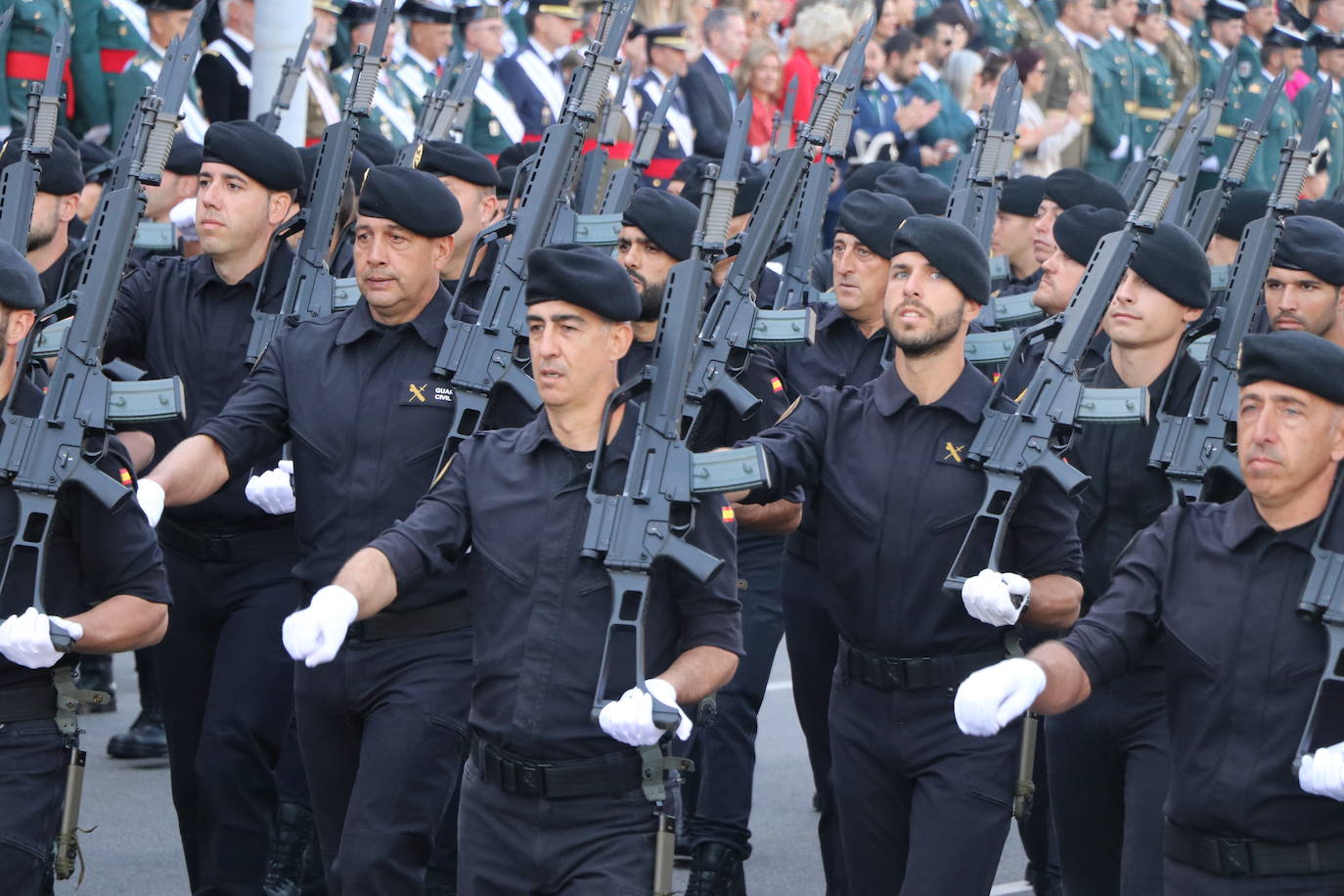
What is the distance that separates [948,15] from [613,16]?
8743 millimetres

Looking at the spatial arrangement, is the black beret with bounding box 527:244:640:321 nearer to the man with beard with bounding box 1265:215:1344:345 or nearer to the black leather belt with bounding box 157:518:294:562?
the black leather belt with bounding box 157:518:294:562

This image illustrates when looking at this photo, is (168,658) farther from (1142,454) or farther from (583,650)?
(1142,454)

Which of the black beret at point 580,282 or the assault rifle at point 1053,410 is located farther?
the assault rifle at point 1053,410

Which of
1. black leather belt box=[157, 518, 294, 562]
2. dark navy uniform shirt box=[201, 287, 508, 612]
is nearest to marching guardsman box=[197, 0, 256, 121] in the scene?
black leather belt box=[157, 518, 294, 562]

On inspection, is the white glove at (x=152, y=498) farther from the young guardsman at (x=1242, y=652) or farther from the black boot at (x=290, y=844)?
the young guardsman at (x=1242, y=652)

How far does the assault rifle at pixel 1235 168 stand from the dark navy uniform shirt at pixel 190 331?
3371 millimetres

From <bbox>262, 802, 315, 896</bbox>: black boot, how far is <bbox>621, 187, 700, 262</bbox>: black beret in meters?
2.14

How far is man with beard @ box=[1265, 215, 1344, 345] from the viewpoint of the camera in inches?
279

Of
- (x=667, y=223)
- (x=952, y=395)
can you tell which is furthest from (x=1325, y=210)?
(x=952, y=395)

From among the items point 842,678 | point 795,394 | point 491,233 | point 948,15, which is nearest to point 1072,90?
point 948,15

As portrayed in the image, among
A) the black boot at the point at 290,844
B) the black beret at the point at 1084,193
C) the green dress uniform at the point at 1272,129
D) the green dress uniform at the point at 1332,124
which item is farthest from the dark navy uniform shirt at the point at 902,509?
the green dress uniform at the point at 1332,124

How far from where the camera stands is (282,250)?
23.0ft

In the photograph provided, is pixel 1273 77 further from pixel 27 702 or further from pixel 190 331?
pixel 27 702

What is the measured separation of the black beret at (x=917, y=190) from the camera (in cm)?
876
